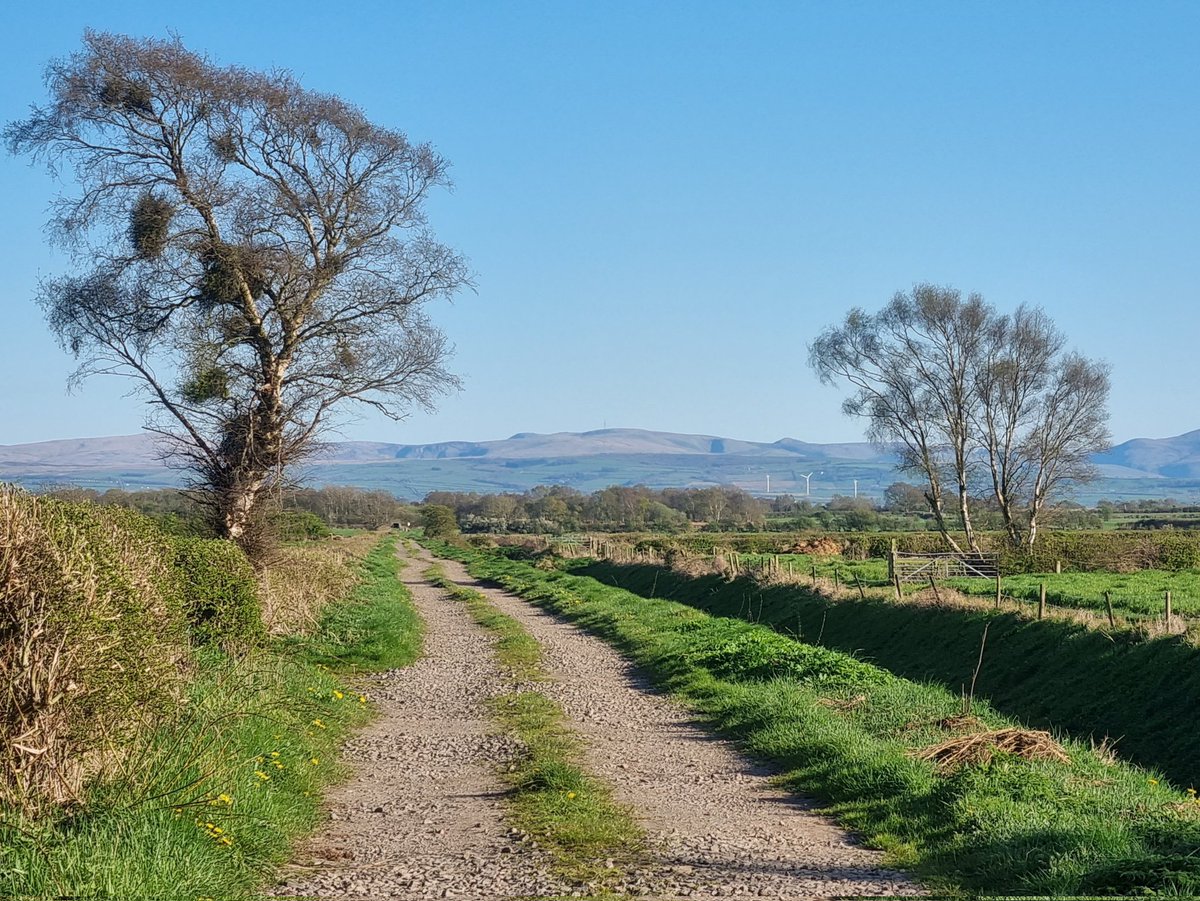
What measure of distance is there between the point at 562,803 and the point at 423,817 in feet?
3.25

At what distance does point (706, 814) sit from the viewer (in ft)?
25.2

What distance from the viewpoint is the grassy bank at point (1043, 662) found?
13812 millimetres

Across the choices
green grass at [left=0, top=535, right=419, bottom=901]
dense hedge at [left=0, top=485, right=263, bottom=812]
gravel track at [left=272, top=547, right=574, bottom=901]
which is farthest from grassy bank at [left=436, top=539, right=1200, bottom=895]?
dense hedge at [left=0, top=485, right=263, bottom=812]

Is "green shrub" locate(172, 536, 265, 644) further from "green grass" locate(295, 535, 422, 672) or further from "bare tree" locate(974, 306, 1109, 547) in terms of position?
"bare tree" locate(974, 306, 1109, 547)

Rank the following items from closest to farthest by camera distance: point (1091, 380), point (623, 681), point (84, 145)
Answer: point (623, 681), point (84, 145), point (1091, 380)

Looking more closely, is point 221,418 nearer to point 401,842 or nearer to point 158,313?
point 158,313

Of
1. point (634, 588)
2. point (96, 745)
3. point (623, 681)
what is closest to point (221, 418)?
point (623, 681)

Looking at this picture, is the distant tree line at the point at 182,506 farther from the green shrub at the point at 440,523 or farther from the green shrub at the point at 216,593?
the green shrub at the point at 440,523

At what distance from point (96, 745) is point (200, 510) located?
46.0 feet

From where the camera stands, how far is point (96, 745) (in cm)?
654

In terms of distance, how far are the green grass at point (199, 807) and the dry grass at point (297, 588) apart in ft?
18.8

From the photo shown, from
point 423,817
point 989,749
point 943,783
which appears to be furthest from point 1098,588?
point 423,817

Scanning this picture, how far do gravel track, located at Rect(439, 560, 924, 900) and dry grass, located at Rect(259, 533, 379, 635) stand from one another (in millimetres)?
5325

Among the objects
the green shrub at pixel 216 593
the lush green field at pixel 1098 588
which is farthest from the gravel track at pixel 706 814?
the lush green field at pixel 1098 588
